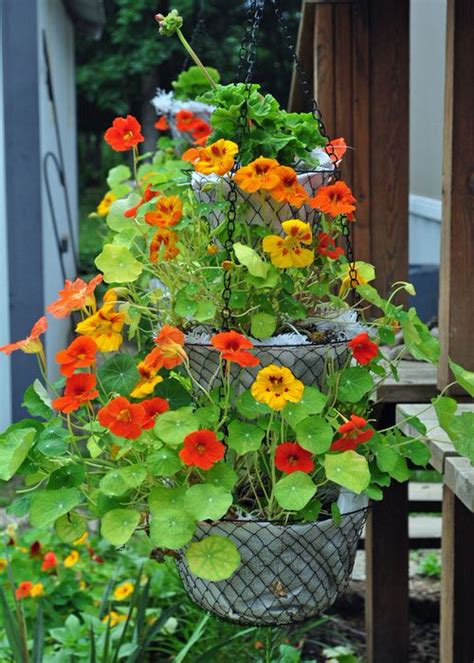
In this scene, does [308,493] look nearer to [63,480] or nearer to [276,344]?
[276,344]

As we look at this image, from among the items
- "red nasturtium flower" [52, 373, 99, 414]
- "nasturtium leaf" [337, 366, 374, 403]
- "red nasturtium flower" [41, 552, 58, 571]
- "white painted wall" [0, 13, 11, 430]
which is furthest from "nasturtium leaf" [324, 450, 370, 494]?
"white painted wall" [0, 13, 11, 430]

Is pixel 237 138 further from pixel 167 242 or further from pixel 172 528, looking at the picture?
pixel 172 528

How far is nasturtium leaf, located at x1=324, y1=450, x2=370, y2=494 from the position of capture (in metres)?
1.60

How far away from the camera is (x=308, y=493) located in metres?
1.61

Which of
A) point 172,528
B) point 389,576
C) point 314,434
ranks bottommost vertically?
point 389,576

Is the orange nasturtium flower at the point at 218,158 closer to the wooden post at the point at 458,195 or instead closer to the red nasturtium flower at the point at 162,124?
the wooden post at the point at 458,195

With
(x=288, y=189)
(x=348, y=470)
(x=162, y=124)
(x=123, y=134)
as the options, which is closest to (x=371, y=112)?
(x=162, y=124)

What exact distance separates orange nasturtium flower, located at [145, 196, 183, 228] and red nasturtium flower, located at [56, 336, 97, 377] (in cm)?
25

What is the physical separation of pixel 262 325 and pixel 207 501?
293 mm

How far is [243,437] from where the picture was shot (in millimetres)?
1674

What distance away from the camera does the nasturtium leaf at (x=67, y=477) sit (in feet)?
5.75

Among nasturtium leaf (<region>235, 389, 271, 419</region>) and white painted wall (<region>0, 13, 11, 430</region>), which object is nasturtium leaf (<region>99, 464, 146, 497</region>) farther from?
white painted wall (<region>0, 13, 11, 430</region>)

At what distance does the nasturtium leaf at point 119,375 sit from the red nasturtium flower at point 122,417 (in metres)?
0.14

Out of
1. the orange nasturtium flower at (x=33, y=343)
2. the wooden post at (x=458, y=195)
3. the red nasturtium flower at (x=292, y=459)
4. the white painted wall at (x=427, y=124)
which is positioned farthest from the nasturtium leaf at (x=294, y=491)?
the white painted wall at (x=427, y=124)
